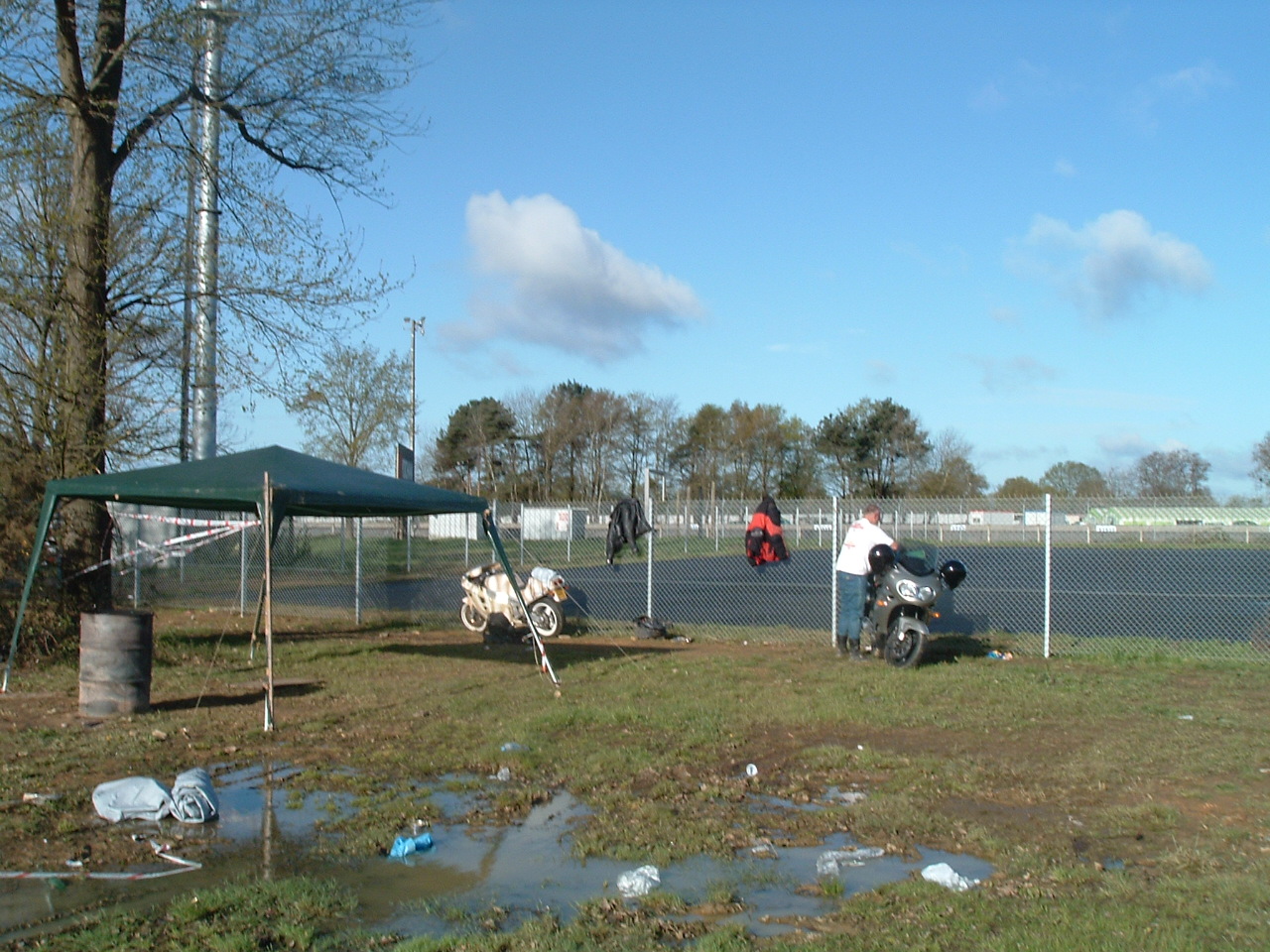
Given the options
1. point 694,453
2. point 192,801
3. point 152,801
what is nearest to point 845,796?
point 192,801

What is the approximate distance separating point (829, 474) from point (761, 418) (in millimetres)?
5842

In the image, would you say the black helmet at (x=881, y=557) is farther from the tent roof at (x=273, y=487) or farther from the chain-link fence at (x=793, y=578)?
the tent roof at (x=273, y=487)

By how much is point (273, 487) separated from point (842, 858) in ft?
18.6

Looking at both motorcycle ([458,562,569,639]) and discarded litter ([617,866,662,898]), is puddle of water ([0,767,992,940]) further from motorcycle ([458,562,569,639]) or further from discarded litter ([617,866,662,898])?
motorcycle ([458,562,569,639])

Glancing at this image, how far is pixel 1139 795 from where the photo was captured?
6.54 m

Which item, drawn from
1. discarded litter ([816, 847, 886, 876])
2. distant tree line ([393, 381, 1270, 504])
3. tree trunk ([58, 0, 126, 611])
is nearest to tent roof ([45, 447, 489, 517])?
tree trunk ([58, 0, 126, 611])

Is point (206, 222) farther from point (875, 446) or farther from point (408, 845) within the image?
point (875, 446)

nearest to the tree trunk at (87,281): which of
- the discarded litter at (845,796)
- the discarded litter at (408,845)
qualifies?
the discarded litter at (408,845)

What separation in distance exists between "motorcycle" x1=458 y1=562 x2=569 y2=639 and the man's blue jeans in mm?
4396

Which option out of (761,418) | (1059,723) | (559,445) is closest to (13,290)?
(1059,723)

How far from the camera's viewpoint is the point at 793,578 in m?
27.0

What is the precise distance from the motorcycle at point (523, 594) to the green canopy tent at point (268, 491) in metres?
3.67

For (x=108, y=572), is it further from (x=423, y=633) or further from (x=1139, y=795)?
(x=1139, y=795)

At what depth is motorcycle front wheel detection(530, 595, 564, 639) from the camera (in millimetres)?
14922
